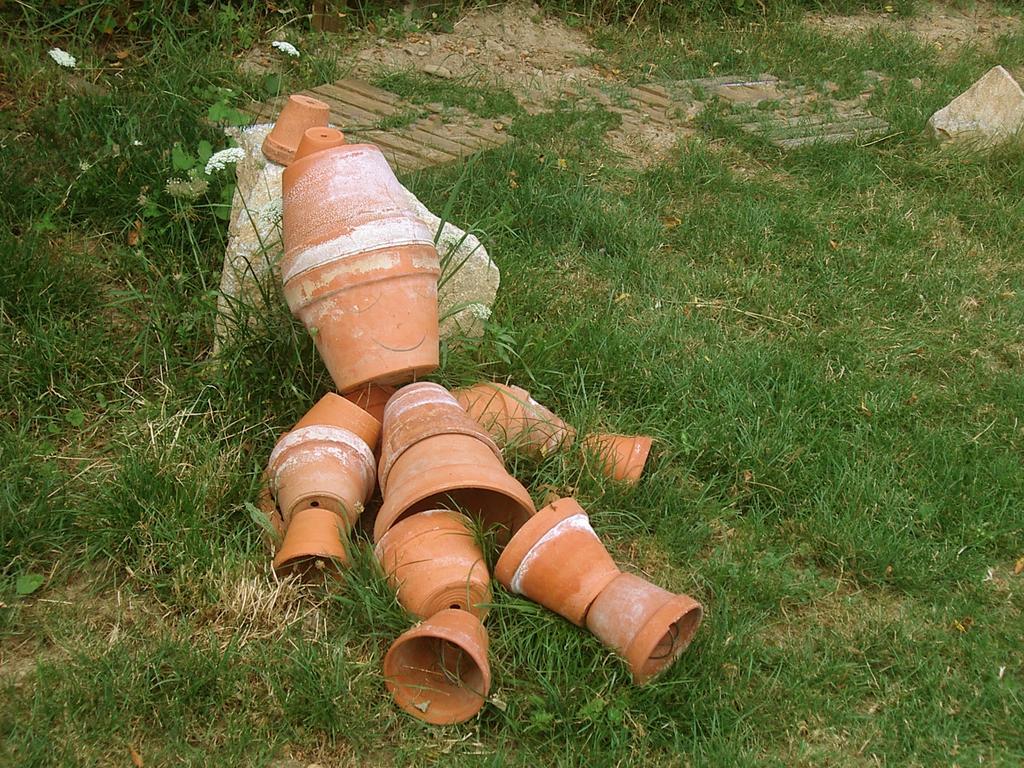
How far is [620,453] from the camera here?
10.8 feet

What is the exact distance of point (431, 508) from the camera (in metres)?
2.86

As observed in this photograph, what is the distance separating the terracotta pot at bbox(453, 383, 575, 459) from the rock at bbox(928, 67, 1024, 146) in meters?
3.32

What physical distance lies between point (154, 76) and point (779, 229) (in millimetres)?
2938

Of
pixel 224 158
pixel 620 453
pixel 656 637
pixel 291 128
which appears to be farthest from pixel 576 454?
pixel 224 158

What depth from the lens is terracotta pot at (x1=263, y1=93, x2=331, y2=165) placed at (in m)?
3.70

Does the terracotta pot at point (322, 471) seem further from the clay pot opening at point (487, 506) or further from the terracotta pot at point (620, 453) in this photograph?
the terracotta pot at point (620, 453)

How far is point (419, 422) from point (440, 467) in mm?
218

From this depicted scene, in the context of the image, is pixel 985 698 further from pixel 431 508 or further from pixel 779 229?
pixel 779 229

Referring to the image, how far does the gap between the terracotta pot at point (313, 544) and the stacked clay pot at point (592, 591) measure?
1.41 ft

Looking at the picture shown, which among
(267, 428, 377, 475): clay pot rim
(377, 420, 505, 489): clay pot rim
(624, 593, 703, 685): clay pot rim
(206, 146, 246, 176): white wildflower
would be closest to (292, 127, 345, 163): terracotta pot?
(206, 146, 246, 176): white wildflower

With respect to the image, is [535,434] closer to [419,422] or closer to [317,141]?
[419,422]

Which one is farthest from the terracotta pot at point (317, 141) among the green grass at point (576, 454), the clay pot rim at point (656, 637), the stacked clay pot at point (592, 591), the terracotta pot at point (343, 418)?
the clay pot rim at point (656, 637)

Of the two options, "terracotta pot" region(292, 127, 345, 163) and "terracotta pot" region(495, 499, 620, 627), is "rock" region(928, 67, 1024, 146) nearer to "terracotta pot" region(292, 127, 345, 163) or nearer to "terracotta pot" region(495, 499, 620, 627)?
"terracotta pot" region(292, 127, 345, 163)

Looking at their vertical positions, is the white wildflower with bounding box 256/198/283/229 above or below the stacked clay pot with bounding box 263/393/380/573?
above
